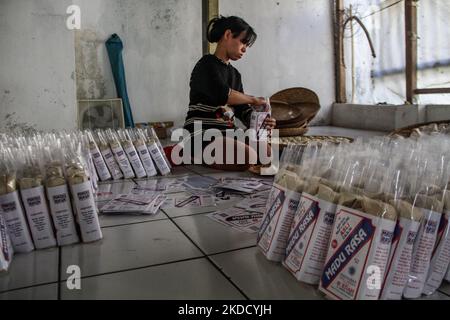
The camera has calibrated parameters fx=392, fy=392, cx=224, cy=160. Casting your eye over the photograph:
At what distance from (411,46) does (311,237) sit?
3.10 meters

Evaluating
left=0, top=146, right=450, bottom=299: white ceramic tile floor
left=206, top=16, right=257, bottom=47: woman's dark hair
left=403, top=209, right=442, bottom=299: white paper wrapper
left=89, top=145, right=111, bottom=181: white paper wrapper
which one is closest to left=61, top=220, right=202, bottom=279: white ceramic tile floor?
left=0, top=146, right=450, bottom=299: white ceramic tile floor

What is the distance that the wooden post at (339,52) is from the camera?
4.16m

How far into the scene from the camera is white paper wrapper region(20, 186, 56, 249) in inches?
38.0

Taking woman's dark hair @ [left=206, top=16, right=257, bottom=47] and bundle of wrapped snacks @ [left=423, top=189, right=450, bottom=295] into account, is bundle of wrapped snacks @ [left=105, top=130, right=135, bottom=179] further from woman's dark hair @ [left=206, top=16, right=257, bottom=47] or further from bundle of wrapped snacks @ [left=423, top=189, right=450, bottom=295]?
bundle of wrapped snacks @ [left=423, top=189, right=450, bottom=295]

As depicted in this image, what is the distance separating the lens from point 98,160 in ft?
5.98

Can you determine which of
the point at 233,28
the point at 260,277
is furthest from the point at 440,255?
the point at 233,28

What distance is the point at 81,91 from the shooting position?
3.44 m

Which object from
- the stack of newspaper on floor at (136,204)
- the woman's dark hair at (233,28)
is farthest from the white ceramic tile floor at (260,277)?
the woman's dark hair at (233,28)

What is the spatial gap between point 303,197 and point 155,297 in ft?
1.18

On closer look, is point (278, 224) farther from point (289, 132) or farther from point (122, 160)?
point (289, 132)

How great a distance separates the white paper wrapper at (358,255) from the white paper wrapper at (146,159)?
1.33 meters

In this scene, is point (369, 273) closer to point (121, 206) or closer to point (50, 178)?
point (50, 178)

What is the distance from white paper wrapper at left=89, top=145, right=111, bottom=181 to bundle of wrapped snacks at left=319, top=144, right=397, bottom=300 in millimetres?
1329
